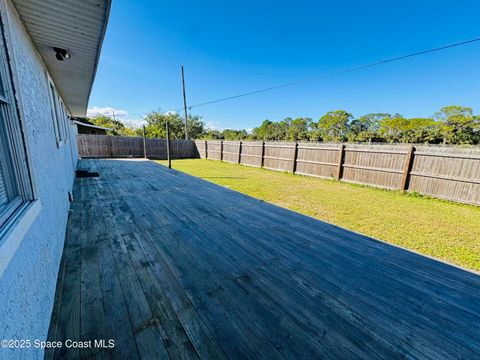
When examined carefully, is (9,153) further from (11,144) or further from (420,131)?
(420,131)

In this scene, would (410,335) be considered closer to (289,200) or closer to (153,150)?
(289,200)

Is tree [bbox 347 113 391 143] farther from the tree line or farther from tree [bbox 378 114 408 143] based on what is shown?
tree [bbox 378 114 408 143]

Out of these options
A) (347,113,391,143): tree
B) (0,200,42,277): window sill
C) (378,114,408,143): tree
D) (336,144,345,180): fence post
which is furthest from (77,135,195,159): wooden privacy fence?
(378,114,408,143): tree

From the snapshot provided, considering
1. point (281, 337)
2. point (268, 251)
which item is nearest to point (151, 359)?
point (281, 337)

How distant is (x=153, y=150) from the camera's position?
49.2 feet

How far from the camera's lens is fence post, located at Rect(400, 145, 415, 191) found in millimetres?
5992

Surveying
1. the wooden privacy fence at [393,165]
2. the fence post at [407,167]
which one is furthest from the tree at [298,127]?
the fence post at [407,167]

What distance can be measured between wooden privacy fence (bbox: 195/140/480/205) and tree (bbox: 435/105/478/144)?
4503 cm

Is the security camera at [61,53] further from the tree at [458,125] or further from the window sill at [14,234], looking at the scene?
the tree at [458,125]

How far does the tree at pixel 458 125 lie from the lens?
35250 mm

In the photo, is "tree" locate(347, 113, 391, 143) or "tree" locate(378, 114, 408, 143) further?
"tree" locate(347, 113, 391, 143)

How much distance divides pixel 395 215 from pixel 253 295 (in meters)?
4.30

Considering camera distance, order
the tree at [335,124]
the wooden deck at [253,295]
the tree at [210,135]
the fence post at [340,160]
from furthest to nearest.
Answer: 1. the tree at [335,124]
2. the tree at [210,135]
3. the fence post at [340,160]
4. the wooden deck at [253,295]

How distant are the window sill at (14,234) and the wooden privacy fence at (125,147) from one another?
13.6 m
